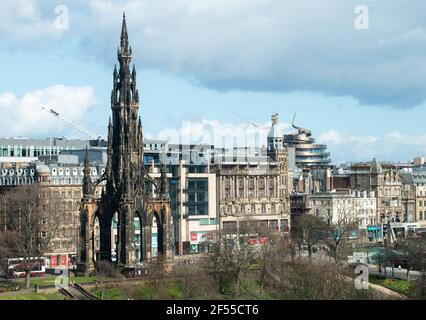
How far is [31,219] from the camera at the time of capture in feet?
460

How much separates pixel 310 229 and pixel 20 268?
182 feet

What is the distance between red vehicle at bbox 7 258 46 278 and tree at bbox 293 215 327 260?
1639 inches

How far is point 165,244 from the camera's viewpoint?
125m

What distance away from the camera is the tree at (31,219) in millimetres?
131375

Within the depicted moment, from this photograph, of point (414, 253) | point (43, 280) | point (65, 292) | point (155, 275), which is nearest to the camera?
point (65, 292)

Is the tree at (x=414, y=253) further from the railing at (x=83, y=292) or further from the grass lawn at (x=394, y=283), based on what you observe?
the railing at (x=83, y=292)

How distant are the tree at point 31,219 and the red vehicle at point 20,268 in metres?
0.46

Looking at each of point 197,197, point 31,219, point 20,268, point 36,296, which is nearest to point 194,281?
point 36,296

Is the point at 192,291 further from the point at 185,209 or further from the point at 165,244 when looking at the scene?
the point at 185,209

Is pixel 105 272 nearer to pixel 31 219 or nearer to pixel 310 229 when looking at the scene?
pixel 31 219

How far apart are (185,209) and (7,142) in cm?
4029

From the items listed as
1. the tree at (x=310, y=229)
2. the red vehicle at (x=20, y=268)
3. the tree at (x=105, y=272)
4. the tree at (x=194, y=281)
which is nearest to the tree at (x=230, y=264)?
the tree at (x=194, y=281)

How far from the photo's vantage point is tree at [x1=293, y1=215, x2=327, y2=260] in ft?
543
